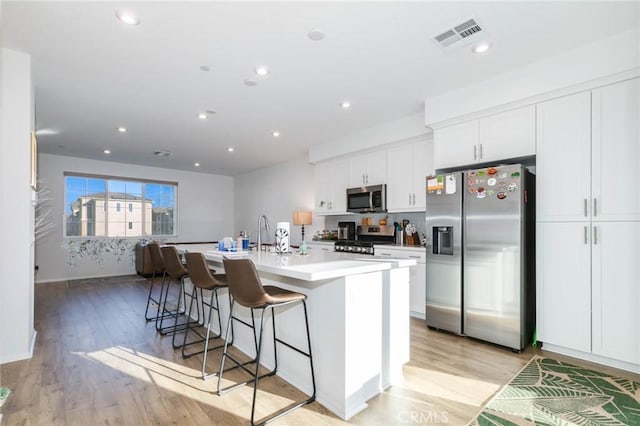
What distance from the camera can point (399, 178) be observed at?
179 inches

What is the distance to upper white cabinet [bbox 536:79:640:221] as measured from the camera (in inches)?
98.3

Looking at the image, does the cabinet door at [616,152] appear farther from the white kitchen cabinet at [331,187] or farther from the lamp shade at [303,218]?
the lamp shade at [303,218]

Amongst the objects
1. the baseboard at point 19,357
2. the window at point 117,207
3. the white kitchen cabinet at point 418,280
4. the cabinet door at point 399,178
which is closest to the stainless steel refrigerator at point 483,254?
the white kitchen cabinet at point 418,280

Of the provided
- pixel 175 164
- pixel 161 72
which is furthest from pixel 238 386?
pixel 175 164

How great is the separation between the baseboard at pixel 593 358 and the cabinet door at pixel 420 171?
200 cm

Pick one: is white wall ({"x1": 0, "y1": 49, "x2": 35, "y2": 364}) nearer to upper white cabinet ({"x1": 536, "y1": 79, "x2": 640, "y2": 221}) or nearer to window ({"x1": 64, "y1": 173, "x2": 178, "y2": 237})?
upper white cabinet ({"x1": 536, "y1": 79, "x2": 640, "y2": 221})

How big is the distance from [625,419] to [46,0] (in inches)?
175

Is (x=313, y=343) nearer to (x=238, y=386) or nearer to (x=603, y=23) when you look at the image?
(x=238, y=386)

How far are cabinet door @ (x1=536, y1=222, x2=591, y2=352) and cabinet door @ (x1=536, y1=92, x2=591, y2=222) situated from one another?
0.16m

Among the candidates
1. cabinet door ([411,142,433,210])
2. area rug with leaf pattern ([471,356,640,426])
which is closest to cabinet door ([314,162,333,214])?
cabinet door ([411,142,433,210])

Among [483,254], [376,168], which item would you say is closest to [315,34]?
[483,254]

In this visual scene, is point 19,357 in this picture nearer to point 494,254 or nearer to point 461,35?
point 494,254

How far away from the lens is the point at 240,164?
7.38m

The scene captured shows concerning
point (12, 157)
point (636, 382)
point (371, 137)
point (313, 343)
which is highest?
point (371, 137)
